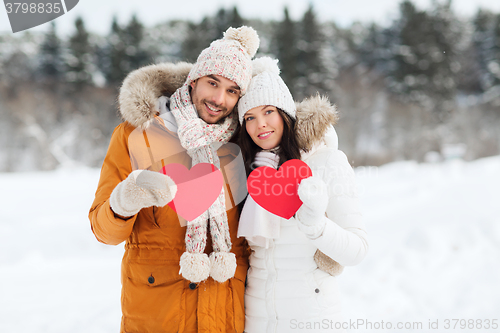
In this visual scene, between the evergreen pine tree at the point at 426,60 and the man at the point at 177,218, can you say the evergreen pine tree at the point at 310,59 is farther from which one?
the man at the point at 177,218

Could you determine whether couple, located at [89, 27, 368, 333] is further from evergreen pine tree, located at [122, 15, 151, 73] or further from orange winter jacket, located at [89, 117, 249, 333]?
evergreen pine tree, located at [122, 15, 151, 73]

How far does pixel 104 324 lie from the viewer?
2.96 metres

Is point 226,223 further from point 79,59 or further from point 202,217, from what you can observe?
point 79,59

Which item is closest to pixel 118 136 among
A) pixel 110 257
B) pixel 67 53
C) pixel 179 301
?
pixel 179 301

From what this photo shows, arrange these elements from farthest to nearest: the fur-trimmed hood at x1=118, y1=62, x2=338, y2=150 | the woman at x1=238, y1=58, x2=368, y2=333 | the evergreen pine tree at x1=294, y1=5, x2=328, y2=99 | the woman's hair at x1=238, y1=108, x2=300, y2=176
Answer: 1. the evergreen pine tree at x1=294, y1=5, x2=328, y2=99
2. the woman's hair at x1=238, y1=108, x2=300, y2=176
3. the fur-trimmed hood at x1=118, y1=62, x2=338, y2=150
4. the woman at x1=238, y1=58, x2=368, y2=333

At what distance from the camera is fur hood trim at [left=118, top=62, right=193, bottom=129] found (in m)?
1.68

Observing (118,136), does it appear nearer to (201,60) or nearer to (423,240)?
(201,60)

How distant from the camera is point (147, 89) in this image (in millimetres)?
1793

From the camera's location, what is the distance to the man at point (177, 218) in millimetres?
1549

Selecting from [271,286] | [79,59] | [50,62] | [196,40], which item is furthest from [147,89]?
[50,62]

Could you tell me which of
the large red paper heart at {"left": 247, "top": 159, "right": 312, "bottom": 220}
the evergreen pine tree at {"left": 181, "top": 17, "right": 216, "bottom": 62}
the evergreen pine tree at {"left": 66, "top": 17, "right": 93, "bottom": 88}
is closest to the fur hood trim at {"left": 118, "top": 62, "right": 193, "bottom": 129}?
the large red paper heart at {"left": 247, "top": 159, "right": 312, "bottom": 220}

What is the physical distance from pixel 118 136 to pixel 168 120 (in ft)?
0.88

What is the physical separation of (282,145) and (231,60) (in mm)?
584

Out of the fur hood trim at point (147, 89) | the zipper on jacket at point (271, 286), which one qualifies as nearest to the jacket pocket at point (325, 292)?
the zipper on jacket at point (271, 286)
